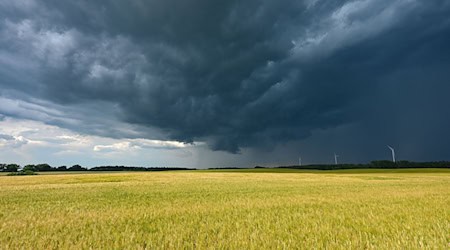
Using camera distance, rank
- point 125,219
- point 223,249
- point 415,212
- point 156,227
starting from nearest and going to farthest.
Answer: point 223,249 → point 156,227 → point 125,219 → point 415,212

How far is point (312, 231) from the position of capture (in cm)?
601

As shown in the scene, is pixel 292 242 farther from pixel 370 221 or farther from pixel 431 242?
pixel 370 221

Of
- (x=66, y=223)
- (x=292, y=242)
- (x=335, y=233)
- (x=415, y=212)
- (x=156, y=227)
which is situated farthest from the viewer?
(x=415, y=212)

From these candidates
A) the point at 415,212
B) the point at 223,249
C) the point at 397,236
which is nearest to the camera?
the point at 223,249

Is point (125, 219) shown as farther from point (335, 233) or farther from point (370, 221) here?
point (370, 221)

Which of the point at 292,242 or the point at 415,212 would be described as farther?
the point at 415,212

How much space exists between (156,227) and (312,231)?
4243 mm

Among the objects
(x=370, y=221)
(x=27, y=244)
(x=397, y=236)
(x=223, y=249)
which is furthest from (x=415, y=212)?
(x=27, y=244)

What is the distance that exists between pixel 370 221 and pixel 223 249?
16.9 feet

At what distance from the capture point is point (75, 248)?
4746mm

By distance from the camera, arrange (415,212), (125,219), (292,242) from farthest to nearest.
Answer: (415,212) < (125,219) < (292,242)

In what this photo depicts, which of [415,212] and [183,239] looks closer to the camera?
[183,239]

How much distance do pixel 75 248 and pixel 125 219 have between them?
3607 millimetres

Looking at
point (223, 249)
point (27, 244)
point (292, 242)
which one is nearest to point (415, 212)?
point (292, 242)
